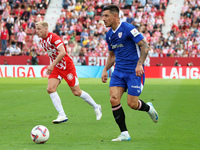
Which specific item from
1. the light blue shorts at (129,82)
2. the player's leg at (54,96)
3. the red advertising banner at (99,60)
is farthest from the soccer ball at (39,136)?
the red advertising banner at (99,60)

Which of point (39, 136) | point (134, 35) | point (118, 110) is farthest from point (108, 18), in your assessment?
point (39, 136)

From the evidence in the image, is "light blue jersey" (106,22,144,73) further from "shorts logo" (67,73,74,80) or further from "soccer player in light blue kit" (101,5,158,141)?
"shorts logo" (67,73,74,80)

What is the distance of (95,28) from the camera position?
106 feet

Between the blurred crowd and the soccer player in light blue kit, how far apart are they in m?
22.6

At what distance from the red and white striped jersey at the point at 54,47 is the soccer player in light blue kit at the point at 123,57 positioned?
2.20m

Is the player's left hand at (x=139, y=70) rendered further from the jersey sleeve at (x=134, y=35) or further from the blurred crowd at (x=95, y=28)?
the blurred crowd at (x=95, y=28)

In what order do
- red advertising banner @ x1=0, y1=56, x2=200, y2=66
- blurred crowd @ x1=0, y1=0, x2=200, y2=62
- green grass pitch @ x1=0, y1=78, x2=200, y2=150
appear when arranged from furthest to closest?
blurred crowd @ x1=0, y1=0, x2=200, y2=62 → red advertising banner @ x1=0, y1=56, x2=200, y2=66 → green grass pitch @ x1=0, y1=78, x2=200, y2=150

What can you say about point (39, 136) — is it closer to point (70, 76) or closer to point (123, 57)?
point (123, 57)

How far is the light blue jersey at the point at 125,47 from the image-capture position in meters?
7.14

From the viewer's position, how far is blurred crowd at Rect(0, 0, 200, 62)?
29766 millimetres

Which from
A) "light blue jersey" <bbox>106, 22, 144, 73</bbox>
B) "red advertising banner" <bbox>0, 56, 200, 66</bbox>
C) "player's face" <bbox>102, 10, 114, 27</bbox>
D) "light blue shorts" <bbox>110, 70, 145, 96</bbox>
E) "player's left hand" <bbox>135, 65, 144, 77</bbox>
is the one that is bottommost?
"red advertising banner" <bbox>0, 56, 200, 66</bbox>

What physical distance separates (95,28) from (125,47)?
25290mm

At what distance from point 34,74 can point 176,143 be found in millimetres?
22635

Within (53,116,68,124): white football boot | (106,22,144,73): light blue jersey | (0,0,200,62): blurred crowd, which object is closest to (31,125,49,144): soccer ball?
(106,22,144,73): light blue jersey
